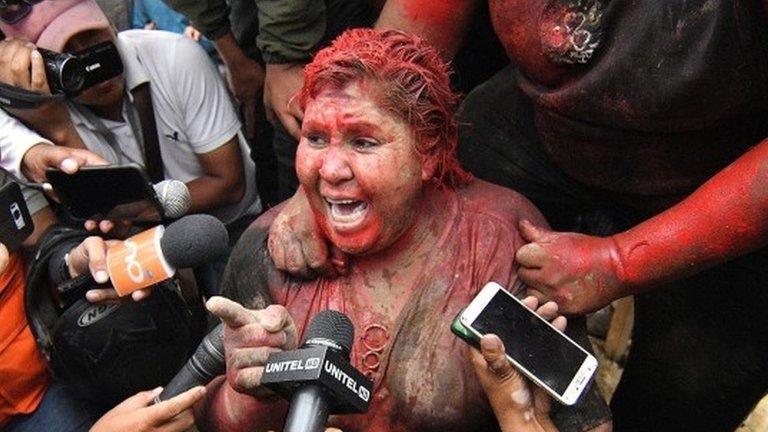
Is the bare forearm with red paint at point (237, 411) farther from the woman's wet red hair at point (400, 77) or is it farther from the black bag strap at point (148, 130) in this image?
the black bag strap at point (148, 130)

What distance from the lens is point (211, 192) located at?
327 cm

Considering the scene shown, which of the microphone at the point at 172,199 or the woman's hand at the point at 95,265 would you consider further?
the microphone at the point at 172,199

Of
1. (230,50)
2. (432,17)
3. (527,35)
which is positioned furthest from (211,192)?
Result: (527,35)

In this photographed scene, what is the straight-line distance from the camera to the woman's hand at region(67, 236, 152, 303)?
2.27 meters

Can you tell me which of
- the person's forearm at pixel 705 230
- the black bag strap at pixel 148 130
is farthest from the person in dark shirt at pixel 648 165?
the black bag strap at pixel 148 130

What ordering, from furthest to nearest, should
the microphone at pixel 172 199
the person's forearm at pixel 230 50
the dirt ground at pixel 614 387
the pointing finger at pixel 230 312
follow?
the person's forearm at pixel 230 50
the dirt ground at pixel 614 387
the microphone at pixel 172 199
the pointing finger at pixel 230 312

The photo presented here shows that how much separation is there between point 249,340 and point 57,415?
1.20m

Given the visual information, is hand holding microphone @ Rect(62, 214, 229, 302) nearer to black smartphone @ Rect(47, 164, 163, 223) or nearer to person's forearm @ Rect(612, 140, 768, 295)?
black smartphone @ Rect(47, 164, 163, 223)

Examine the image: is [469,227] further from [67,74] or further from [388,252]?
[67,74]

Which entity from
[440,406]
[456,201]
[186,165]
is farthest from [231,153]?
[440,406]

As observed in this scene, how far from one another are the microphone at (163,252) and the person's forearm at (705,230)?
0.93 metres

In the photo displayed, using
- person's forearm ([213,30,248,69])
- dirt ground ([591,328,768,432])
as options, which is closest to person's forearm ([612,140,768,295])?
dirt ground ([591,328,768,432])

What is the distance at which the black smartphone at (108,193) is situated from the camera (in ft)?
7.73

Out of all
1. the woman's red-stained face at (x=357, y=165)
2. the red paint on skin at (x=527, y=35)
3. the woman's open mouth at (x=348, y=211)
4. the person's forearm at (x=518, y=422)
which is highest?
the red paint on skin at (x=527, y=35)
